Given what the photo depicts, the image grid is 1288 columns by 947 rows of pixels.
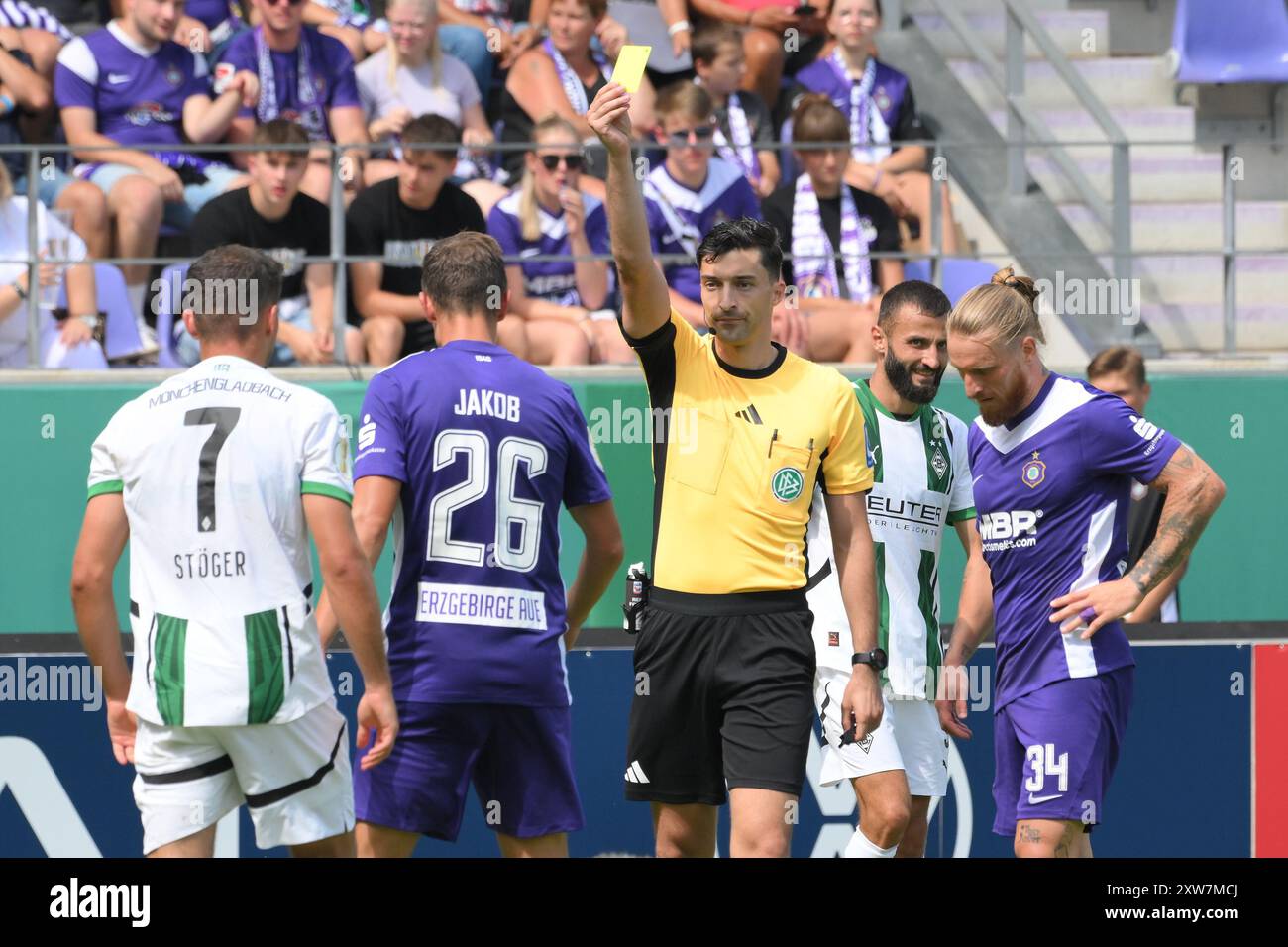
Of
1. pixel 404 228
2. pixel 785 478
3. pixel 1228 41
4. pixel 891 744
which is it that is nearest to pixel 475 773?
pixel 785 478

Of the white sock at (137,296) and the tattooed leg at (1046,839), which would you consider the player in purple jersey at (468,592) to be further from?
the white sock at (137,296)

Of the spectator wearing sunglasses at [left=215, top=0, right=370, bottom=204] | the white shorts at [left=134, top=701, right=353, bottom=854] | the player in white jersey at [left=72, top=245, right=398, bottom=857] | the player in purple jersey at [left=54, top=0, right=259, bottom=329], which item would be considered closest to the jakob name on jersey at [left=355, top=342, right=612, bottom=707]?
the player in white jersey at [left=72, top=245, right=398, bottom=857]

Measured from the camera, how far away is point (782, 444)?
5383 millimetres

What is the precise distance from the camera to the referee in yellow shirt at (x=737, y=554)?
17.3 ft

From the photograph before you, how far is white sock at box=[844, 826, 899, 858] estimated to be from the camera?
18.9 feet

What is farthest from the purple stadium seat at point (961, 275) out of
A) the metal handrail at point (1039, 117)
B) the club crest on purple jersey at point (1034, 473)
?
the club crest on purple jersey at point (1034, 473)

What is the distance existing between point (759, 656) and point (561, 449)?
0.87m

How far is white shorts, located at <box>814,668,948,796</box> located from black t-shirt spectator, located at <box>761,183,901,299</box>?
385cm

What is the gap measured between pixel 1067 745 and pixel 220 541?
2.58 metres

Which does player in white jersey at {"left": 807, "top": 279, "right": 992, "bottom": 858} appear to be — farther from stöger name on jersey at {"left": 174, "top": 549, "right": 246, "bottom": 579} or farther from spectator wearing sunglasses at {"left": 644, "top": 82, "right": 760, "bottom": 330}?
spectator wearing sunglasses at {"left": 644, "top": 82, "right": 760, "bottom": 330}

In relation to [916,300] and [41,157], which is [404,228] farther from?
[916,300]

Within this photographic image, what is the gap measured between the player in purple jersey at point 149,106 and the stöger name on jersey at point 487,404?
473cm

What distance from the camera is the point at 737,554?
535 cm
